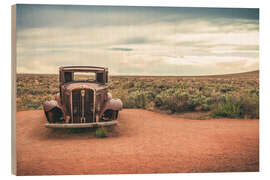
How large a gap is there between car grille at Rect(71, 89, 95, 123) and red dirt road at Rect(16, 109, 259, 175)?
45cm

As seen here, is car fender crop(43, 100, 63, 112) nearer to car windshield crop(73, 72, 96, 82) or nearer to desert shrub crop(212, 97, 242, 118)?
car windshield crop(73, 72, 96, 82)

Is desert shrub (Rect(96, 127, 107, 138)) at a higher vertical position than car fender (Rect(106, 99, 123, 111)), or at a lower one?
lower

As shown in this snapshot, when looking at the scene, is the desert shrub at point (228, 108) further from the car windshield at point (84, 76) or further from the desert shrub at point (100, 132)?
the car windshield at point (84, 76)

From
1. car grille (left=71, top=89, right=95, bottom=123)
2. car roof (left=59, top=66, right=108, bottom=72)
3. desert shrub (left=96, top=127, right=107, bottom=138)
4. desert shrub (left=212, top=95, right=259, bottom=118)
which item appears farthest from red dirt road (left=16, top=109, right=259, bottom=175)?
car roof (left=59, top=66, right=108, bottom=72)

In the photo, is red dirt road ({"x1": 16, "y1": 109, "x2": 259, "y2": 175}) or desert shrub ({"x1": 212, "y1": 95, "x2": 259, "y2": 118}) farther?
desert shrub ({"x1": 212, "y1": 95, "x2": 259, "y2": 118})

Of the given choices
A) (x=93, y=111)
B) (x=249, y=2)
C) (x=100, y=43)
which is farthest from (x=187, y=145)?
(x=249, y=2)

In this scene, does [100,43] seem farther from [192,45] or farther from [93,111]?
[192,45]

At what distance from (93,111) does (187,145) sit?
3019mm

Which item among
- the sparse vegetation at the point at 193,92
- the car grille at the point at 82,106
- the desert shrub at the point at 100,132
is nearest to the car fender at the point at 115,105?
the sparse vegetation at the point at 193,92

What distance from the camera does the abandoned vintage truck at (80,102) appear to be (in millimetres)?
7715

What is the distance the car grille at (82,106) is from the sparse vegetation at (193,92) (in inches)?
31.2

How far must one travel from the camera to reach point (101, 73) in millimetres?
8180

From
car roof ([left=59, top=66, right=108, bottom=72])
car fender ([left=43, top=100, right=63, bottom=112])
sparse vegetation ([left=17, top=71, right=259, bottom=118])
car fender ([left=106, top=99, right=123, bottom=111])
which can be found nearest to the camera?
car fender ([left=43, top=100, right=63, bottom=112])

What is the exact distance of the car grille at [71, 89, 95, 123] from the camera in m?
7.71
